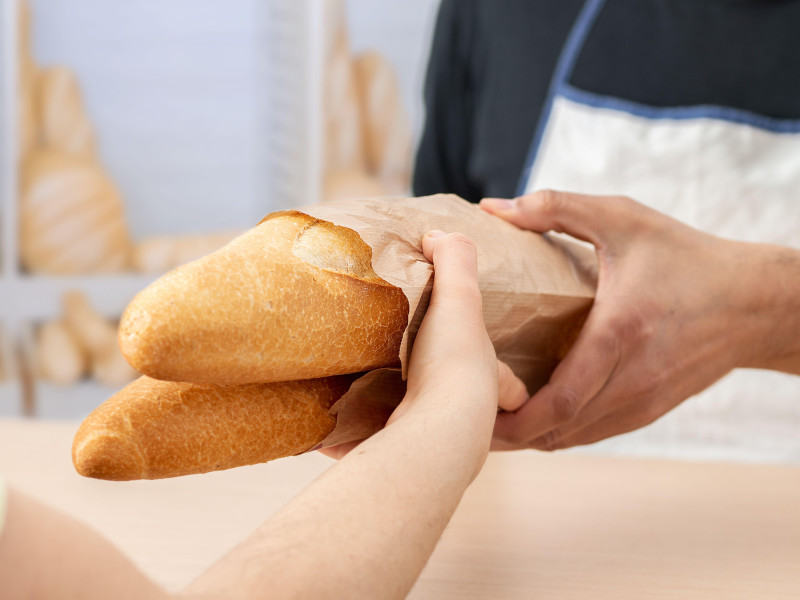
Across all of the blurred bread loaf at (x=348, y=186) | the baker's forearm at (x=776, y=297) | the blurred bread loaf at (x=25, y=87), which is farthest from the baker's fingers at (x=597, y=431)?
the blurred bread loaf at (x=25, y=87)

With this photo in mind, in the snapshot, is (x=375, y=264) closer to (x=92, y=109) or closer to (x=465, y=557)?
(x=465, y=557)

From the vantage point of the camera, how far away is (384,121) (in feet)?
5.00

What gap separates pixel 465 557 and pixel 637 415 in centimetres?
22

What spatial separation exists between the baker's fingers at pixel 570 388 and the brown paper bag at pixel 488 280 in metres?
0.03

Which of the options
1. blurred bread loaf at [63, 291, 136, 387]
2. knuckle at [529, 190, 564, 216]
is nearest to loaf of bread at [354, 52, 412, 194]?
blurred bread loaf at [63, 291, 136, 387]

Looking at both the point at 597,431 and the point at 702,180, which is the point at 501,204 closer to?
the point at 597,431

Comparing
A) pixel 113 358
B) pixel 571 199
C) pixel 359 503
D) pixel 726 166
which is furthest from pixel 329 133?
pixel 359 503

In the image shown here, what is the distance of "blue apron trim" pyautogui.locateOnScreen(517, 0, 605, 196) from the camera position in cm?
100

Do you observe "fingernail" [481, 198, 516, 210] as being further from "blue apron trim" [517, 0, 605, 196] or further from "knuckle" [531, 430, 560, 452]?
"blue apron trim" [517, 0, 605, 196]

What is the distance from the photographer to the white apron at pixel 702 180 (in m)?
0.94

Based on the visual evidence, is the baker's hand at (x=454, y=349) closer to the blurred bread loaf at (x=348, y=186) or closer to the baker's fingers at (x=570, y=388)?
the baker's fingers at (x=570, y=388)

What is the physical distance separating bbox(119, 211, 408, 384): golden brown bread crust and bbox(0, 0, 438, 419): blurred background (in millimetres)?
1071

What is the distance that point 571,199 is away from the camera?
0.58m

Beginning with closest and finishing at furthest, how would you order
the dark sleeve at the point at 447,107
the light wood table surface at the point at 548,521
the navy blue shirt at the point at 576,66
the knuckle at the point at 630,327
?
the light wood table surface at the point at 548,521
the knuckle at the point at 630,327
the navy blue shirt at the point at 576,66
the dark sleeve at the point at 447,107
